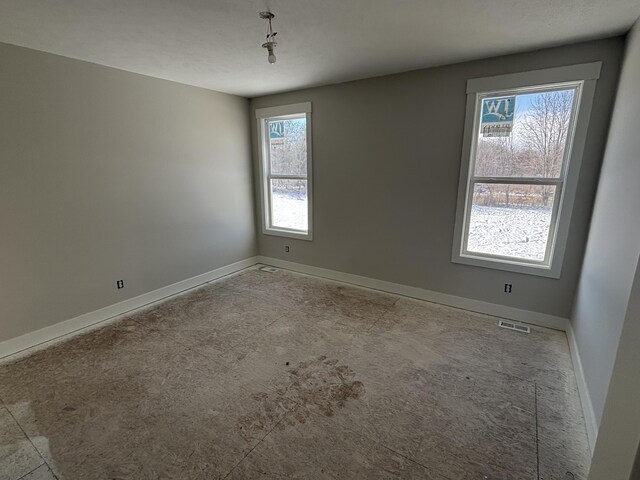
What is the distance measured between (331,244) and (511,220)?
7.01 feet

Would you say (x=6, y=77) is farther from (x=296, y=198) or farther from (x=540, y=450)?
(x=540, y=450)

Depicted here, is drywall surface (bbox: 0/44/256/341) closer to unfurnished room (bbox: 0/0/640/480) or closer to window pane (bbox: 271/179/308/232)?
unfurnished room (bbox: 0/0/640/480)

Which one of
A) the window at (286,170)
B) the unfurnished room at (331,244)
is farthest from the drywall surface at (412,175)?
the window at (286,170)

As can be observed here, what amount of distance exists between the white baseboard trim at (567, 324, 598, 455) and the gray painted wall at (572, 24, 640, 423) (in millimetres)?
46

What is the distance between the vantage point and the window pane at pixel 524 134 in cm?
268

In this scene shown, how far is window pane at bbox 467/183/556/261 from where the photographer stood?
113 inches

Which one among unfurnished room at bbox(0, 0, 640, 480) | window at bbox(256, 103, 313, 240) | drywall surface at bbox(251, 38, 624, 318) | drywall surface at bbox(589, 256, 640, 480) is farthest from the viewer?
window at bbox(256, 103, 313, 240)

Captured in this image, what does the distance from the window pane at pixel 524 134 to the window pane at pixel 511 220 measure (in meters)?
0.17

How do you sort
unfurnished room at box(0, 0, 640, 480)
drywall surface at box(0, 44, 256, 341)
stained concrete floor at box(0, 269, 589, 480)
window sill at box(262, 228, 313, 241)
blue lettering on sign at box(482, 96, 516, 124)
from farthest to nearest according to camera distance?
window sill at box(262, 228, 313, 241) → blue lettering on sign at box(482, 96, 516, 124) → drywall surface at box(0, 44, 256, 341) → unfurnished room at box(0, 0, 640, 480) → stained concrete floor at box(0, 269, 589, 480)

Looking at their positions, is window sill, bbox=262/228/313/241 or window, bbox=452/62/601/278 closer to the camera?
window, bbox=452/62/601/278

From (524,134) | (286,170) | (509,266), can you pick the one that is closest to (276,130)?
(286,170)

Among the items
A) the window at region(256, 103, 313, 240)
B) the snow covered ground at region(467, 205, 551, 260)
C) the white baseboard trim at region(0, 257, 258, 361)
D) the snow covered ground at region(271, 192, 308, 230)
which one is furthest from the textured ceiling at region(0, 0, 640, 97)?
the white baseboard trim at region(0, 257, 258, 361)

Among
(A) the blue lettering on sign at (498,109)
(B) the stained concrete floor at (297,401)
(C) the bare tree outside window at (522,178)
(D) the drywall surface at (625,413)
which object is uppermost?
(A) the blue lettering on sign at (498,109)

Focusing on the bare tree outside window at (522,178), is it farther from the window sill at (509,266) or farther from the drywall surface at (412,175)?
the drywall surface at (412,175)
